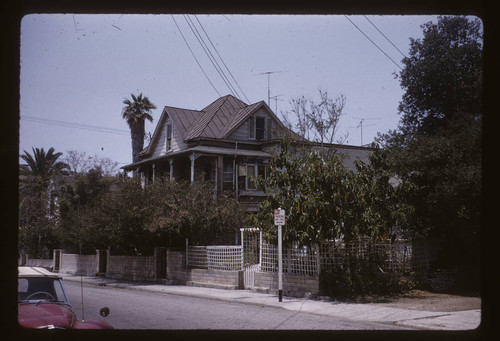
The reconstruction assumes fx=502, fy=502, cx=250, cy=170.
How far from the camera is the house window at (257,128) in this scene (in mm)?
29906

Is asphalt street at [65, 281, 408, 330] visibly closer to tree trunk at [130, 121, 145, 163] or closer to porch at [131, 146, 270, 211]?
porch at [131, 146, 270, 211]

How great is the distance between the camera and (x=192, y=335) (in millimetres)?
3121

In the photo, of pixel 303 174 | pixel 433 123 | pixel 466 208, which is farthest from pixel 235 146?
pixel 466 208

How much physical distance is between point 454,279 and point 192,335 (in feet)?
50.3

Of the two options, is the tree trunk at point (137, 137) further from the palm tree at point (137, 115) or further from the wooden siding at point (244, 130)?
the wooden siding at point (244, 130)

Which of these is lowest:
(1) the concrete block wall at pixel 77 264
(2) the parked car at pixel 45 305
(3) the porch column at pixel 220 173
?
(1) the concrete block wall at pixel 77 264

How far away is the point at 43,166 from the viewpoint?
45.0m

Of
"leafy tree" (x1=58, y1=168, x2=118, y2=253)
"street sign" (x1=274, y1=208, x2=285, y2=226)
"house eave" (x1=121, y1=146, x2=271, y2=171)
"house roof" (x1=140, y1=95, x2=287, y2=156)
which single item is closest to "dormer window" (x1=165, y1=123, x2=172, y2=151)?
"house roof" (x1=140, y1=95, x2=287, y2=156)

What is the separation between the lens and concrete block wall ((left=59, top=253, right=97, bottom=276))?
2922 cm

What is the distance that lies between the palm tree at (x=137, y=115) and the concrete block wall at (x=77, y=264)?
31.7 ft

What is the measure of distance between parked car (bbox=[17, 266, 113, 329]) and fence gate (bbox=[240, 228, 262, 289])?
35.5 ft

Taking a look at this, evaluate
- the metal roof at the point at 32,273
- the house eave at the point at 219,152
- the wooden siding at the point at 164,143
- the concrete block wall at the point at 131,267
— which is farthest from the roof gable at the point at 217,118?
the metal roof at the point at 32,273

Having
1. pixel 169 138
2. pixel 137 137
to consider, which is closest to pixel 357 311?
pixel 169 138
